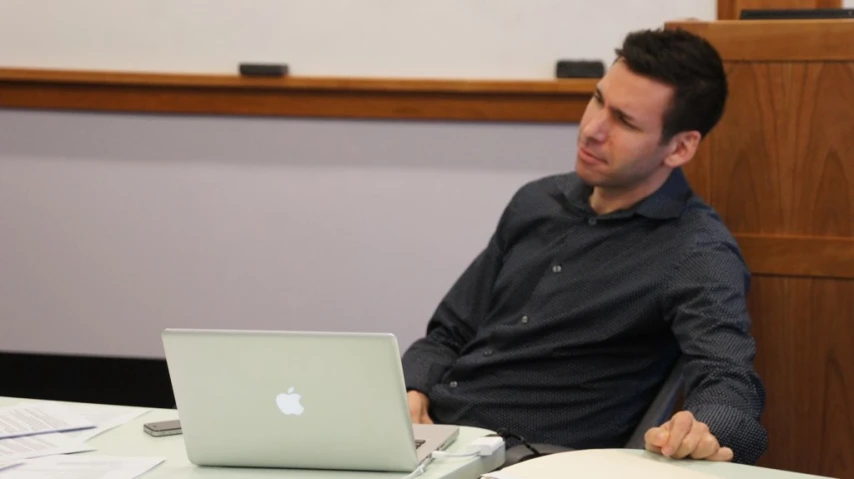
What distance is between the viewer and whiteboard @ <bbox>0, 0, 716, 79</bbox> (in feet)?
10.4

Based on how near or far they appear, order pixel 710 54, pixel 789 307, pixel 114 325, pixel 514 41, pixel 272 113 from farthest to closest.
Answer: pixel 114 325
pixel 272 113
pixel 514 41
pixel 789 307
pixel 710 54

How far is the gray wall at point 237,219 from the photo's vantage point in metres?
3.39

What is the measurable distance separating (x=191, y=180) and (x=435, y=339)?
1290mm

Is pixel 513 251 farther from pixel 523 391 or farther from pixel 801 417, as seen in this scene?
pixel 801 417

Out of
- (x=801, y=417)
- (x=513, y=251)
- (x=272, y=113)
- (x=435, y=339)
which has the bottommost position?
(x=801, y=417)

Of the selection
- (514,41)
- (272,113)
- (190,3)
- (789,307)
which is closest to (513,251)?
(789,307)

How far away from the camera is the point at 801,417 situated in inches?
97.5

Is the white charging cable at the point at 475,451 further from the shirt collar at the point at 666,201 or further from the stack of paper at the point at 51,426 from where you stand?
the shirt collar at the point at 666,201

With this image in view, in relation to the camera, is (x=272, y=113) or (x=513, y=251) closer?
(x=513, y=251)

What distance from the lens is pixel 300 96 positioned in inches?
135

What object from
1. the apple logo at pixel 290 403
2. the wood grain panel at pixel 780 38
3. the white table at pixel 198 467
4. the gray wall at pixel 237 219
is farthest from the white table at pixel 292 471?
the gray wall at pixel 237 219

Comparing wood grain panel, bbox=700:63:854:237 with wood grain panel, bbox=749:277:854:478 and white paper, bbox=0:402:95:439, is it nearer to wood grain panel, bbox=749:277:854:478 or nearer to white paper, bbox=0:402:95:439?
wood grain panel, bbox=749:277:854:478

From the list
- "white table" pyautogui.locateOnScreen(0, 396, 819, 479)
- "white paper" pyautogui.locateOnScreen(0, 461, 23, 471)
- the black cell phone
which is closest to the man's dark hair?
"white table" pyautogui.locateOnScreen(0, 396, 819, 479)

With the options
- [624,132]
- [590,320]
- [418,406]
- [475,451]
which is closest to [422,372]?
[418,406]
